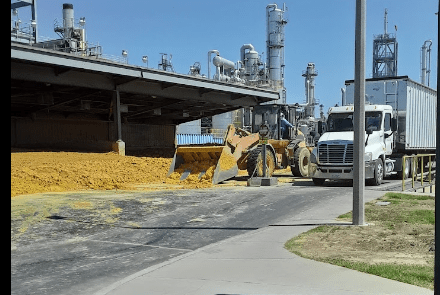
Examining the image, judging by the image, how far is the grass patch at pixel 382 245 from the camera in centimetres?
618

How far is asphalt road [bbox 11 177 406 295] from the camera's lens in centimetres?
661

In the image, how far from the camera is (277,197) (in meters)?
14.8

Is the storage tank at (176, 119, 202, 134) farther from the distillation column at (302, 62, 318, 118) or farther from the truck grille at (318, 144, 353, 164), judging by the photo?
the truck grille at (318, 144, 353, 164)

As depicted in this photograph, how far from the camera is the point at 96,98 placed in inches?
1368

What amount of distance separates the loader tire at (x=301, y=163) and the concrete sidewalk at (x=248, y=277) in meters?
13.9

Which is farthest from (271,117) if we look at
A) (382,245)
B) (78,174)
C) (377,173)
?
(382,245)

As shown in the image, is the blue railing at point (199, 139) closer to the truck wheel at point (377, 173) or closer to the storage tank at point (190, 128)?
the storage tank at point (190, 128)

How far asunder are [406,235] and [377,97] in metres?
13.4

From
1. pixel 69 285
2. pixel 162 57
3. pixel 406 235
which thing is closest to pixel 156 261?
pixel 69 285

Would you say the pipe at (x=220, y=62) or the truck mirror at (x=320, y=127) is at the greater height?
the pipe at (x=220, y=62)

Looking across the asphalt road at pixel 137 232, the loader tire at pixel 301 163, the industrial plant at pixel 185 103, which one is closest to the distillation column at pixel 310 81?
the industrial plant at pixel 185 103

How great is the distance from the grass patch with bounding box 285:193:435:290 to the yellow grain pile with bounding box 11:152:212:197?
894 cm

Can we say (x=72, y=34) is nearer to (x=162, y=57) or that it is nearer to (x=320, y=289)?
(x=162, y=57)

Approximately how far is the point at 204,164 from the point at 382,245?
1177 centimetres
